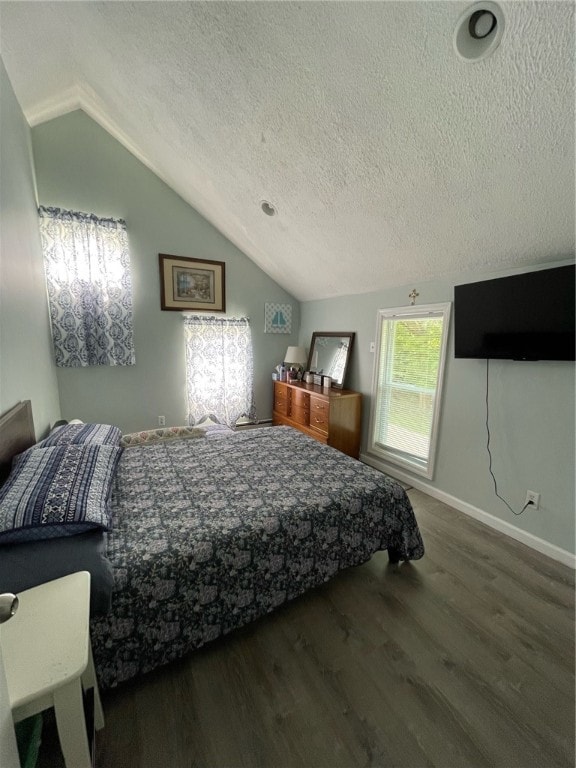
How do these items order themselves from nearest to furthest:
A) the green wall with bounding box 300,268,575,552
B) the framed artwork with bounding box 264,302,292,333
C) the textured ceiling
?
the textured ceiling → the green wall with bounding box 300,268,575,552 → the framed artwork with bounding box 264,302,292,333

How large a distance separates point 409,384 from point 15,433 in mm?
2954

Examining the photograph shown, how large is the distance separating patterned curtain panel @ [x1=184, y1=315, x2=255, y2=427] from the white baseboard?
2.05 metres

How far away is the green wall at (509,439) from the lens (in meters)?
1.96

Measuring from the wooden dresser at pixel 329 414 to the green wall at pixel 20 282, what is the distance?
242 centimetres

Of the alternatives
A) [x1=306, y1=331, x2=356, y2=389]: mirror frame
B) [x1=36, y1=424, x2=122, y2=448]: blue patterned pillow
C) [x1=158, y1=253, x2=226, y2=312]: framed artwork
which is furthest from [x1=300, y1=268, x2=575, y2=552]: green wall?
[x1=36, y1=424, x2=122, y2=448]: blue patterned pillow

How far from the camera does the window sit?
2682 millimetres

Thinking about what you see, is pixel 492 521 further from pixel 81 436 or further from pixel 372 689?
pixel 81 436

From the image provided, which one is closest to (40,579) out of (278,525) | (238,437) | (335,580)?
(278,525)

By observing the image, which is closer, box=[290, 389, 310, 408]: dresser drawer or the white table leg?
the white table leg

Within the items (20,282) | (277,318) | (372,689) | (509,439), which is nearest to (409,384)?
(509,439)

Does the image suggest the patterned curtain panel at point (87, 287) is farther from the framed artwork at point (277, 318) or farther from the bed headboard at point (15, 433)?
the framed artwork at point (277, 318)

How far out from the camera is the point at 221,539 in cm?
134

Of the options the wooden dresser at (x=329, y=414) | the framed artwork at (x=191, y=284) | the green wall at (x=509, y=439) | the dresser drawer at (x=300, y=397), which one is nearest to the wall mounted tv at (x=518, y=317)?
the green wall at (x=509, y=439)

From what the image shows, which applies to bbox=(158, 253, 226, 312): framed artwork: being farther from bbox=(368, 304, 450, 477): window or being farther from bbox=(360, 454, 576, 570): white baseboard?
bbox=(360, 454, 576, 570): white baseboard
